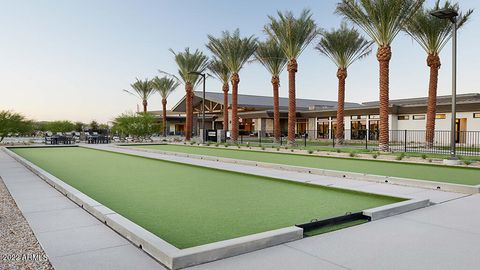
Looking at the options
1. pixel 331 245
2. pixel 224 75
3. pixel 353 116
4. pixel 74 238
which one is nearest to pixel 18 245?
pixel 74 238

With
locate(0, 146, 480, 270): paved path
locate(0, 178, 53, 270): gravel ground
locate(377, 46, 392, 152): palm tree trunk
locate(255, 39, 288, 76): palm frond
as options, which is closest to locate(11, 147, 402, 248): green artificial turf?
locate(0, 146, 480, 270): paved path

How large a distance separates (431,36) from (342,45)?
7298mm

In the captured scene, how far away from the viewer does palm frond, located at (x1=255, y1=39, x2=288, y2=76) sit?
3681 centimetres

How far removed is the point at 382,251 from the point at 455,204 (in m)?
4.21

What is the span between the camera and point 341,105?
3238 cm

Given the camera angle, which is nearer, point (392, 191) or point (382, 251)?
point (382, 251)

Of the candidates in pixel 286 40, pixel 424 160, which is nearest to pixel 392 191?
pixel 424 160

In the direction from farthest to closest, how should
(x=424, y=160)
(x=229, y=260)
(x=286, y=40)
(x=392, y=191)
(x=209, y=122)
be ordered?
(x=209, y=122), (x=286, y=40), (x=424, y=160), (x=392, y=191), (x=229, y=260)

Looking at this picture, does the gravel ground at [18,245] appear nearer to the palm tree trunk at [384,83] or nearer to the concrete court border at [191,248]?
the concrete court border at [191,248]

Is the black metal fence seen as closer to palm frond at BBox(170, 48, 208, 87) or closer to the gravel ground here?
palm frond at BBox(170, 48, 208, 87)

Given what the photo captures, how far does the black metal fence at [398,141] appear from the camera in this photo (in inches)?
968

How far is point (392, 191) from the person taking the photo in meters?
9.61

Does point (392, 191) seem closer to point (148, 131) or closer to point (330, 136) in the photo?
point (330, 136)

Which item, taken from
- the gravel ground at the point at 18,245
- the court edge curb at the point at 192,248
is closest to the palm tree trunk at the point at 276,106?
the gravel ground at the point at 18,245
